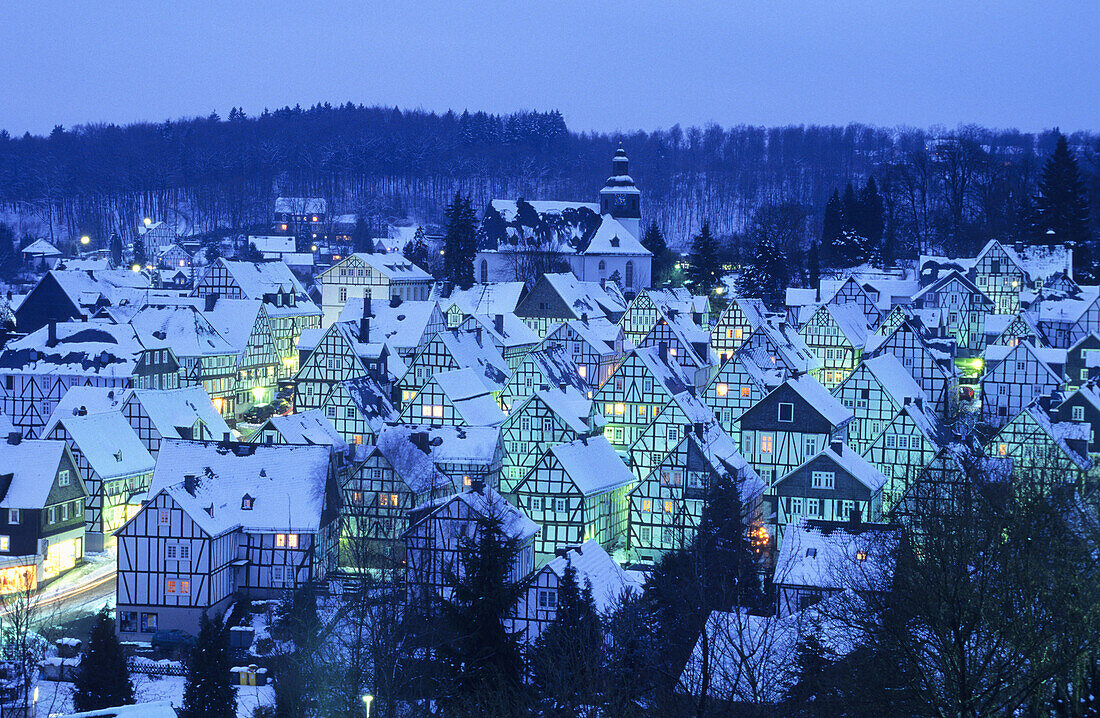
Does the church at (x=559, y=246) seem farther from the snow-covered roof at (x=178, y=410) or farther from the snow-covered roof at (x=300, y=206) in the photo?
the snow-covered roof at (x=300, y=206)

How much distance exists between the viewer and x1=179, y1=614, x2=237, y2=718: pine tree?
1107 inches

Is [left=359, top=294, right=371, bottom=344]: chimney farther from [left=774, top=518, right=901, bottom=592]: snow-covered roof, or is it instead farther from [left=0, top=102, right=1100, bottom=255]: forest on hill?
[left=0, top=102, right=1100, bottom=255]: forest on hill

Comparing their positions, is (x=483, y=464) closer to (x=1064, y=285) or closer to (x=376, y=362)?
(x=376, y=362)

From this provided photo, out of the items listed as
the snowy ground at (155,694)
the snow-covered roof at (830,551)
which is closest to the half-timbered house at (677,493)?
the snow-covered roof at (830,551)

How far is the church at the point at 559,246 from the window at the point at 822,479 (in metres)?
49.1

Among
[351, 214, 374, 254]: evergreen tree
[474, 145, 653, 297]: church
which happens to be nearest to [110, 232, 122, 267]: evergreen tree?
[351, 214, 374, 254]: evergreen tree

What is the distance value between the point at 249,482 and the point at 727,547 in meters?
14.2

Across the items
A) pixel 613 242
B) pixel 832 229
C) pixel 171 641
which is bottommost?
pixel 171 641

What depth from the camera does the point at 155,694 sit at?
31.7 meters

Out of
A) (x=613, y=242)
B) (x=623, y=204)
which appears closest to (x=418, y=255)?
(x=613, y=242)

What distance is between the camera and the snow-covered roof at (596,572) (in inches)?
1284

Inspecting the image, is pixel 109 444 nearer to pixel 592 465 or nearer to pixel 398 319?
pixel 592 465

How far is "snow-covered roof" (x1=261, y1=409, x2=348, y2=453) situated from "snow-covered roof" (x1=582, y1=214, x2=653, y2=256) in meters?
47.0

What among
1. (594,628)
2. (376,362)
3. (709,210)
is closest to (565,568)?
(594,628)
